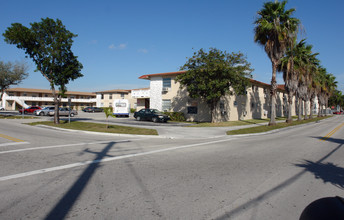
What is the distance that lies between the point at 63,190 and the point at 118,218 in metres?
1.78

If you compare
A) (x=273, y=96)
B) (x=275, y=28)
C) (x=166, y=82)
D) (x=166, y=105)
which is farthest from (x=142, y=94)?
(x=275, y=28)

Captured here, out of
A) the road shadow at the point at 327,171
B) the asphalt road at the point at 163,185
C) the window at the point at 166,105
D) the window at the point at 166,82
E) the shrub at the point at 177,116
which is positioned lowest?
the road shadow at the point at 327,171

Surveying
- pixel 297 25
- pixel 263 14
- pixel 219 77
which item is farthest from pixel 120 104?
pixel 297 25

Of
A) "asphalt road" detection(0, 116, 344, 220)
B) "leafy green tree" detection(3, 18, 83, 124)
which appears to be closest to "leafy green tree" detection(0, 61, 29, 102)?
"leafy green tree" detection(3, 18, 83, 124)

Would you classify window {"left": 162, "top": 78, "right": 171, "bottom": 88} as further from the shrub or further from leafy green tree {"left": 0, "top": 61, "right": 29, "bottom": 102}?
leafy green tree {"left": 0, "top": 61, "right": 29, "bottom": 102}

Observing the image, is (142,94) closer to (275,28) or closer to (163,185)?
(275,28)

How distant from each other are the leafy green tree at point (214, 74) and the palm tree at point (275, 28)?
9.35ft

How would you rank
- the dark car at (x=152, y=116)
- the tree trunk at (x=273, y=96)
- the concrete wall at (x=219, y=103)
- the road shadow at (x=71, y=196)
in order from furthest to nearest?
the concrete wall at (x=219, y=103) < the dark car at (x=152, y=116) < the tree trunk at (x=273, y=96) < the road shadow at (x=71, y=196)

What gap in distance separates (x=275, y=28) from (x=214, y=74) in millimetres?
6875

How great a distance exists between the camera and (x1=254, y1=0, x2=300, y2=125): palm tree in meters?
20.3

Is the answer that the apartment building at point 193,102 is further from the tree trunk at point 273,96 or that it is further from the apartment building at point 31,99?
the apartment building at point 31,99

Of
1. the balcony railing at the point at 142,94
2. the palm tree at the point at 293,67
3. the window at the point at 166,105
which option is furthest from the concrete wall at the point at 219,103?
the palm tree at the point at 293,67

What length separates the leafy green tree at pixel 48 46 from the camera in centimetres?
1805

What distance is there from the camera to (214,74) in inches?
878
